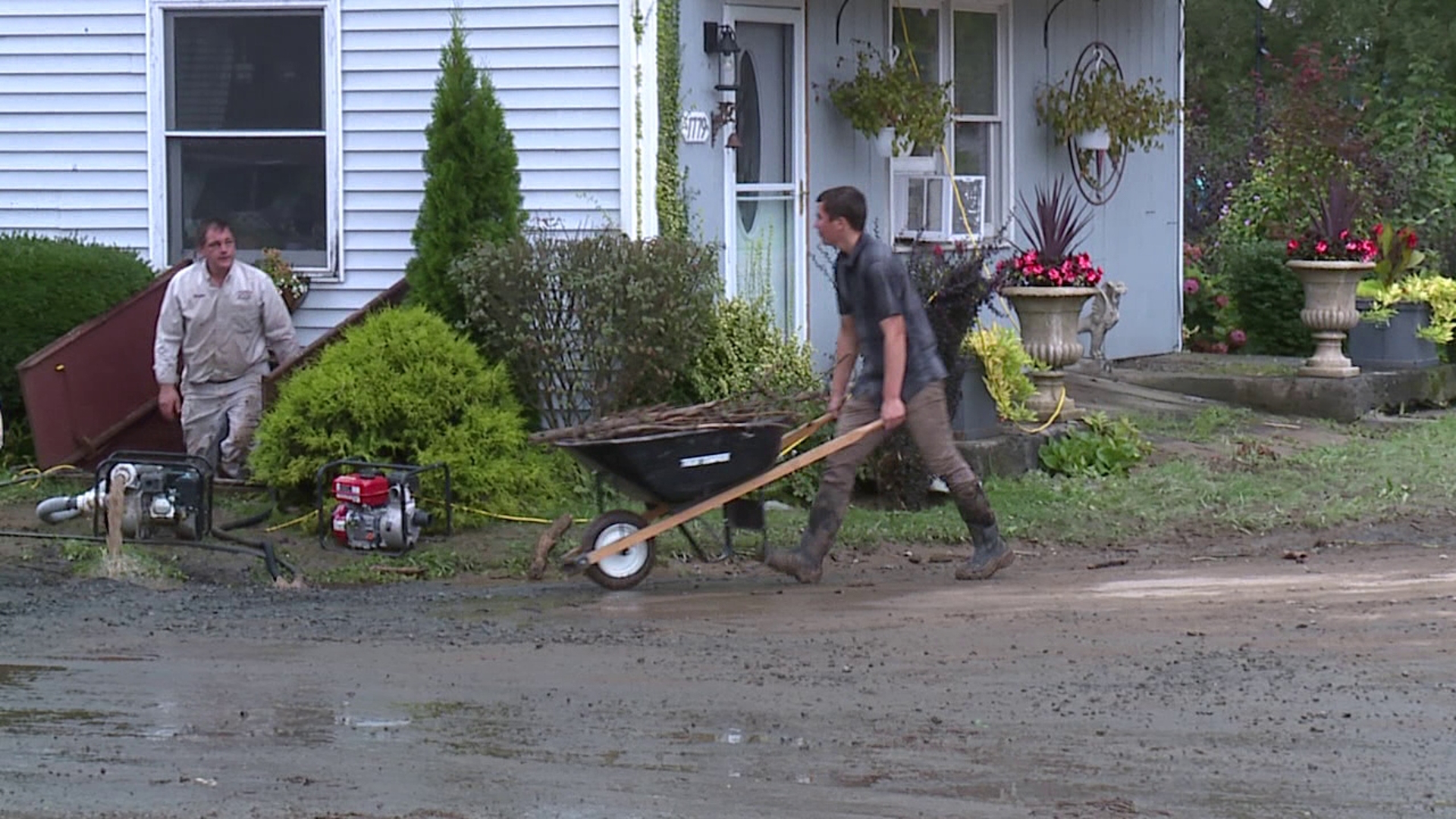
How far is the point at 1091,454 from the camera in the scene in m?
13.1

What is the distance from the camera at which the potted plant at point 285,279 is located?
13.1 metres

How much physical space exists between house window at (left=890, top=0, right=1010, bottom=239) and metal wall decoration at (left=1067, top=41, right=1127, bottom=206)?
2.69ft

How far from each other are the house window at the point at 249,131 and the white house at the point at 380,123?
1 centimetres

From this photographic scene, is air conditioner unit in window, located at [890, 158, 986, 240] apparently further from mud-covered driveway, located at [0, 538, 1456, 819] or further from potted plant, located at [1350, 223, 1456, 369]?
mud-covered driveway, located at [0, 538, 1456, 819]

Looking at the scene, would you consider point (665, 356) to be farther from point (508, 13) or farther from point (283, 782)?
point (283, 782)

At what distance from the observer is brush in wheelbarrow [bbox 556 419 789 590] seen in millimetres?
9422

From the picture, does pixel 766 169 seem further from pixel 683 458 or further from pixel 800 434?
pixel 683 458

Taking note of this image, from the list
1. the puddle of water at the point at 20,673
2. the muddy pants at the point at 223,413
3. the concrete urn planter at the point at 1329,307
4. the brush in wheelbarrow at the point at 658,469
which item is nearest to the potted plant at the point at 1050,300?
the concrete urn planter at the point at 1329,307

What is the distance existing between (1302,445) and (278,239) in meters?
7.12

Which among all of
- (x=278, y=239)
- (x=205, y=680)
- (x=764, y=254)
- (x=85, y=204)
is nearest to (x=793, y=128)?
(x=764, y=254)

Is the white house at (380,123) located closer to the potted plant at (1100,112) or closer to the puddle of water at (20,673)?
the potted plant at (1100,112)

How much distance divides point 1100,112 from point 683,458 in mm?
7635

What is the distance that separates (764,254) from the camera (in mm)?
13992

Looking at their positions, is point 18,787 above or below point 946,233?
below
